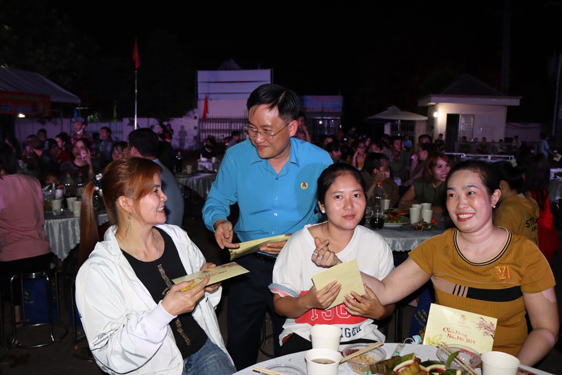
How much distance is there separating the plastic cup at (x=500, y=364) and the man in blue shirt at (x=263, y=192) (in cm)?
160

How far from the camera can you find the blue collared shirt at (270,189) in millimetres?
3154

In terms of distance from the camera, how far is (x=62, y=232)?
5047 millimetres

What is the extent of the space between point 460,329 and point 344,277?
1.89 feet

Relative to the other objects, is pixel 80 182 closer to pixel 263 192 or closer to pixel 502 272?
pixel 263 192

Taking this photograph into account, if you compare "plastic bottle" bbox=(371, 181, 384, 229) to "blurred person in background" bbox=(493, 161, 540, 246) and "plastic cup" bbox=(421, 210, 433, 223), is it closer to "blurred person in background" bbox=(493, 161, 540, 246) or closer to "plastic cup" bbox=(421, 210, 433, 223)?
"plastic cup" bbox=(421, 210, 433, 223)

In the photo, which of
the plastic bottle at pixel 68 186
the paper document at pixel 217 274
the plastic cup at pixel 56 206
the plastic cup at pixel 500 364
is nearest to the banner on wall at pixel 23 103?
the plastic bottle at pixel 68 186

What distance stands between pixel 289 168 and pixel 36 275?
9.49 feet

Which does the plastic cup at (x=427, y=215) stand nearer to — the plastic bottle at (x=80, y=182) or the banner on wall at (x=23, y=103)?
the plastic bottle at (x=80, y=182)

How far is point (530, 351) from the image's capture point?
220 cm

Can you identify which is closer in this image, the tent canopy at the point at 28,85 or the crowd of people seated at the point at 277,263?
the crowd of people seated at the point at 277,263

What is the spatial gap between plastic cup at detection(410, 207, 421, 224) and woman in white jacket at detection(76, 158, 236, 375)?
8.65 ft

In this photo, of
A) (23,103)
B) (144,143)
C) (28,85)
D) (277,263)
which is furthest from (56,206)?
(28,85)

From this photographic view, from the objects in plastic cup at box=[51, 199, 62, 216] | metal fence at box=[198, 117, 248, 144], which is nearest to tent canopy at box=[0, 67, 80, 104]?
plastic cup at box=[51, 199, 62, 216]

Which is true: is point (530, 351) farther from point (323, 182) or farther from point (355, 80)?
point (355, 80)
